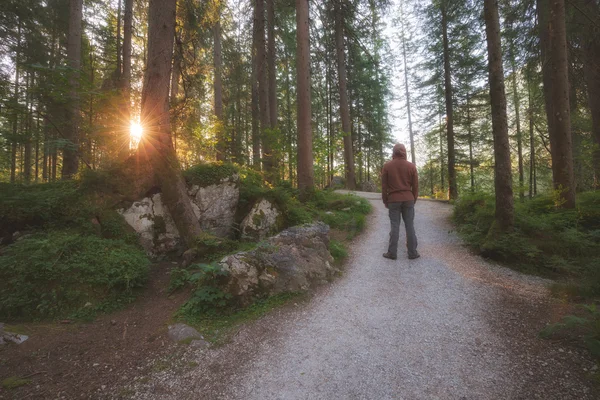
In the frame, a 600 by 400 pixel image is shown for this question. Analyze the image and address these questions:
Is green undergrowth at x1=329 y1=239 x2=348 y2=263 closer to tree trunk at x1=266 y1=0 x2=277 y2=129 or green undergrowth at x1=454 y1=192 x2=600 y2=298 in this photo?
green undergrowth at x1=454 y1=192 x2=600 y2=298

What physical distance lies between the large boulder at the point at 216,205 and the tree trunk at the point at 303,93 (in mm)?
3086

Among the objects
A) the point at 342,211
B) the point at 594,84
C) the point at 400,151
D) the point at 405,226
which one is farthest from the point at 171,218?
the point at 594,84

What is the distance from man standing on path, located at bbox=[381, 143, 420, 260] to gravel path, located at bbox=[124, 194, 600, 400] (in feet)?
3.74

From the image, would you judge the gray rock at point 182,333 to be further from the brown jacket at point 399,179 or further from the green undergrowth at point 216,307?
the brown jacket at point 399,179

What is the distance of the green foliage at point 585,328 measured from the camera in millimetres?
2316

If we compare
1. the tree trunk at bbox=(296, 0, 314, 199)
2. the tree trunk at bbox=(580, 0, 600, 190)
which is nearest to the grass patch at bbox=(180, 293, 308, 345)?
the tree trunk at bbox=(296, 0, 314, 199)

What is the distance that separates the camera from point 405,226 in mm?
5719

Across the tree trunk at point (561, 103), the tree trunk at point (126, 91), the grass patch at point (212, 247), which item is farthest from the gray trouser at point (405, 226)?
the tree trunk at point (126, 91)

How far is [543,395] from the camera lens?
2.12m

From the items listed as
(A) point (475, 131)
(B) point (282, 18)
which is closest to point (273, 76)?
(B) point (282, 18)

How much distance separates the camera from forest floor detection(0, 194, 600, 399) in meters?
2.36

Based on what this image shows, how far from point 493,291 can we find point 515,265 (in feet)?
4.62

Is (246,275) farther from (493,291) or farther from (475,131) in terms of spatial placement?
(475,131)

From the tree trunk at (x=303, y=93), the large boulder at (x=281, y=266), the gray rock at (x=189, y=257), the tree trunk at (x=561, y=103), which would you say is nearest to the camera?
the large boulder at (x=281, y=266)
